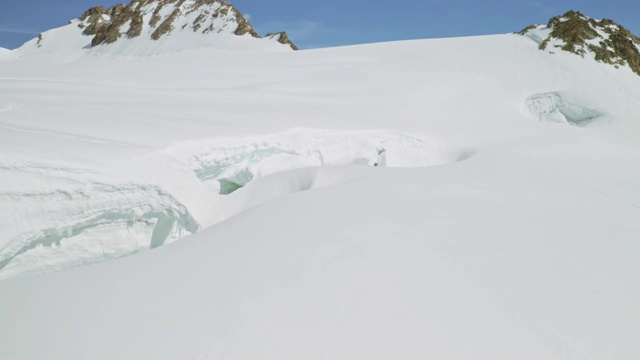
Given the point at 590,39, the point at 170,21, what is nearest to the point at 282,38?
the point at 170,21

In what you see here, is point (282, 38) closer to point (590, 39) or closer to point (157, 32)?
point (157, 32)

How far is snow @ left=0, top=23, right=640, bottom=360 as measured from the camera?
86.0 inches

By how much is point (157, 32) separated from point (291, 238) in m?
34.8

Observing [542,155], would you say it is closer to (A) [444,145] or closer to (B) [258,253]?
(A) [444,145]

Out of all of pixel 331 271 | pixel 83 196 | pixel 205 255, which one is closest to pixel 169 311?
pixel 205 255

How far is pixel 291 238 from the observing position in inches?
130

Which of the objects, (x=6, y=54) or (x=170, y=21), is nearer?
(x=170, y=21)

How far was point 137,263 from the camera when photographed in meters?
3.12

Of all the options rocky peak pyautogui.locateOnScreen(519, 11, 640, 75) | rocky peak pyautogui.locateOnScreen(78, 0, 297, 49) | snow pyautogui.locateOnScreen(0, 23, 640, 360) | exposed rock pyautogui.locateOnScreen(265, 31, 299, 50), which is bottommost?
snow pyautogui.locateOnScreen(0, 23, 640, 360)

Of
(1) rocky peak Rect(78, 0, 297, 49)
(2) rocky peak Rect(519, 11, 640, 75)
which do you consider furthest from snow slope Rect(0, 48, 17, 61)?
(2) rocky peak Rect(519, 11, 640, 75)

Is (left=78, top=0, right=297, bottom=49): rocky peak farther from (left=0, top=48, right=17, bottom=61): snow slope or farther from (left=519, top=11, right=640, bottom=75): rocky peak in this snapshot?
(left=519, top=11, right=640, bottom=75): rocky peak

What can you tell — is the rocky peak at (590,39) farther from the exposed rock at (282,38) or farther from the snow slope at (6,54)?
the snow slope at (6,54)

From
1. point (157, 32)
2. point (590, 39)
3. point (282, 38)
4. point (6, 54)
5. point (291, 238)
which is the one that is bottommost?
point (291, 238)

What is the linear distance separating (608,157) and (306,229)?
7512 millimetres
